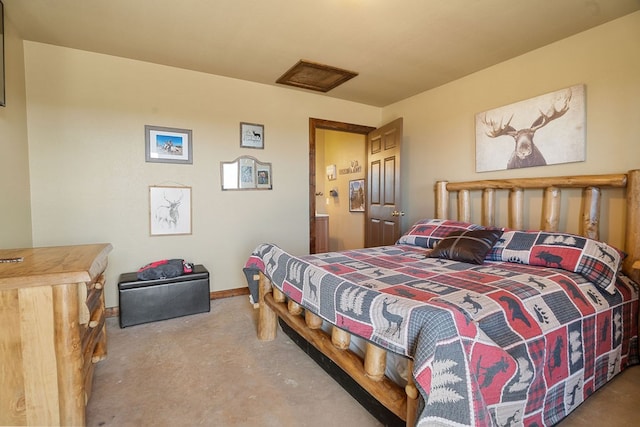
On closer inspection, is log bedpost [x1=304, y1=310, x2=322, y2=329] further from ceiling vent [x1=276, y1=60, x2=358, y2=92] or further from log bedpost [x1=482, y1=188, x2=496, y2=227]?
ceiling vent [x1=276, y1=60, x2=358, y2=92]

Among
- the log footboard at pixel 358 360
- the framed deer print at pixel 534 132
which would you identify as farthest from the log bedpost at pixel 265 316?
the framed deer print at pixel 534 132

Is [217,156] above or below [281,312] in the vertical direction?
above

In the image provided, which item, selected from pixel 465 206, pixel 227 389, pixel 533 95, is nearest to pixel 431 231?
pixel 465 206

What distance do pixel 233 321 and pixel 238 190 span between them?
1.48m

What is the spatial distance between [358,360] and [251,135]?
112 inches

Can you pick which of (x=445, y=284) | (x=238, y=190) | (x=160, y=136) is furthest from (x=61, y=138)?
(x=445, y=284)

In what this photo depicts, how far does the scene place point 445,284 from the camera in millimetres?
1616

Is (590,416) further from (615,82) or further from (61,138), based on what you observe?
(61,138)

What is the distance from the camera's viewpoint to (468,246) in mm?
2295

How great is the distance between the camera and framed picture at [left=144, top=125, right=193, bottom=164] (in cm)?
306

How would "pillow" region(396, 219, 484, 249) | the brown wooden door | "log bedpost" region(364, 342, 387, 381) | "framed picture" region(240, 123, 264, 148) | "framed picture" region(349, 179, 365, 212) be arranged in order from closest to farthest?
1. "log bedpost" region(364, 342, 387, 381)
2. "pillow" region(396, 219, 484, 249)
3. "framed picture" region(240, 123, 264, 148)
4. the brown wooden door
5. "framed picture" region(349, 179, 365, 212)

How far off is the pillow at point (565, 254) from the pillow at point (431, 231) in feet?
1.50

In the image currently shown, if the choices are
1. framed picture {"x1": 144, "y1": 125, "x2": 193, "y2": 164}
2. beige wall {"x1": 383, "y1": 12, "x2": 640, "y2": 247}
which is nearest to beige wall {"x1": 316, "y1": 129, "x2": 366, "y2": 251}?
beige wall {"x1": 383, "y1": 12, "x2": 640, "y2": 247}

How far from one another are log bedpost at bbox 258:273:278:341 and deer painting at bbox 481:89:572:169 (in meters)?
2.52
